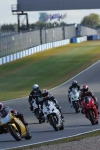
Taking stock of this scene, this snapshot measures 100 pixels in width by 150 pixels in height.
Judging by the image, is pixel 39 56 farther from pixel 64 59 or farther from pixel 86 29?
pixel 86 29

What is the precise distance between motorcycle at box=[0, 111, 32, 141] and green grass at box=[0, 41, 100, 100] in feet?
51.6

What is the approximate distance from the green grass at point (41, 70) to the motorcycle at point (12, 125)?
15715 millimetres

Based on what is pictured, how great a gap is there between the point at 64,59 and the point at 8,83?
18068mm

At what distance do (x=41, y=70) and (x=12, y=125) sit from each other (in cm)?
3286

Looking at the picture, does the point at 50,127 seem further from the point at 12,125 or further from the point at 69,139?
the point at 12,125

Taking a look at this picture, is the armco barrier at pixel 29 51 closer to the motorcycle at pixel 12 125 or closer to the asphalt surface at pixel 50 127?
the asphalt surface at pixel 50 127

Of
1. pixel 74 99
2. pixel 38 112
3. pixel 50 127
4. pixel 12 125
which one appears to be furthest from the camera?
pixel 74 99

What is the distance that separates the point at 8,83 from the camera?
42.3m

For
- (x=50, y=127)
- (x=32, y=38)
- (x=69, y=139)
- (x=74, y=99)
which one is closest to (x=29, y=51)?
(x=32, y=38)

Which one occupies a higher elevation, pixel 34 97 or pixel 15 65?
pixel 34 97

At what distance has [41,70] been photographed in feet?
166

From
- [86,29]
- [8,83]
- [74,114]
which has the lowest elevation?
[86,29]

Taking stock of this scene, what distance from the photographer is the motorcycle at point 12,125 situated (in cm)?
1791

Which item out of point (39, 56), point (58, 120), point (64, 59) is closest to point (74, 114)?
point (58, 120)
